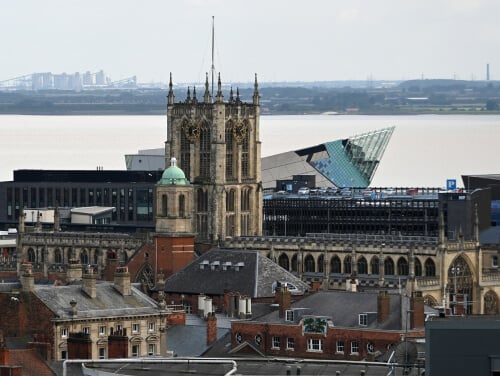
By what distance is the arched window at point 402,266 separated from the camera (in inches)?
5463

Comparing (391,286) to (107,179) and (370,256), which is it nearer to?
(370,256)

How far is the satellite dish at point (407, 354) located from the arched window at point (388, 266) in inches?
2850

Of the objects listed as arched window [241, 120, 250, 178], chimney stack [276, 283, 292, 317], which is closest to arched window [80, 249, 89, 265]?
arched window [241, 120, 250, 178]

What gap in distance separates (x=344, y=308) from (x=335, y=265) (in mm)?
45893

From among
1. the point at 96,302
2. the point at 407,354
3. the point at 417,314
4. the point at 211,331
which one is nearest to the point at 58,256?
the point at 211,331

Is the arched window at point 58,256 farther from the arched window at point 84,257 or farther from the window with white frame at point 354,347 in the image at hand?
the window with white frame at point 354,347

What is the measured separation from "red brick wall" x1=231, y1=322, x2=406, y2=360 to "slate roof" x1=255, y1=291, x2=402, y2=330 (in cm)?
44

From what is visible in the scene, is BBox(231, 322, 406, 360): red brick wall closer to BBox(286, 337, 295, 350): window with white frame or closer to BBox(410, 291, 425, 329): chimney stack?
BBox(286, 337, 295, 350): window with white frame

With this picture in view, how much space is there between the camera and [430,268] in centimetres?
13712

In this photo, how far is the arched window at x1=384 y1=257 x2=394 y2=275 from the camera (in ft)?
459

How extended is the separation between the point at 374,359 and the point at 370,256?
6078cm

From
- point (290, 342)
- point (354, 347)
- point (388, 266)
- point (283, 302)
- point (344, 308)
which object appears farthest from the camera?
point (388, 266)

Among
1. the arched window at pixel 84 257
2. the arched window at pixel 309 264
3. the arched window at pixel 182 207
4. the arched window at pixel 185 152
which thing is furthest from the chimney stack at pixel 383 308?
the arched window at pixel 84 257

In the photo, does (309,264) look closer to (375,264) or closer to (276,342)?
(375,264)
